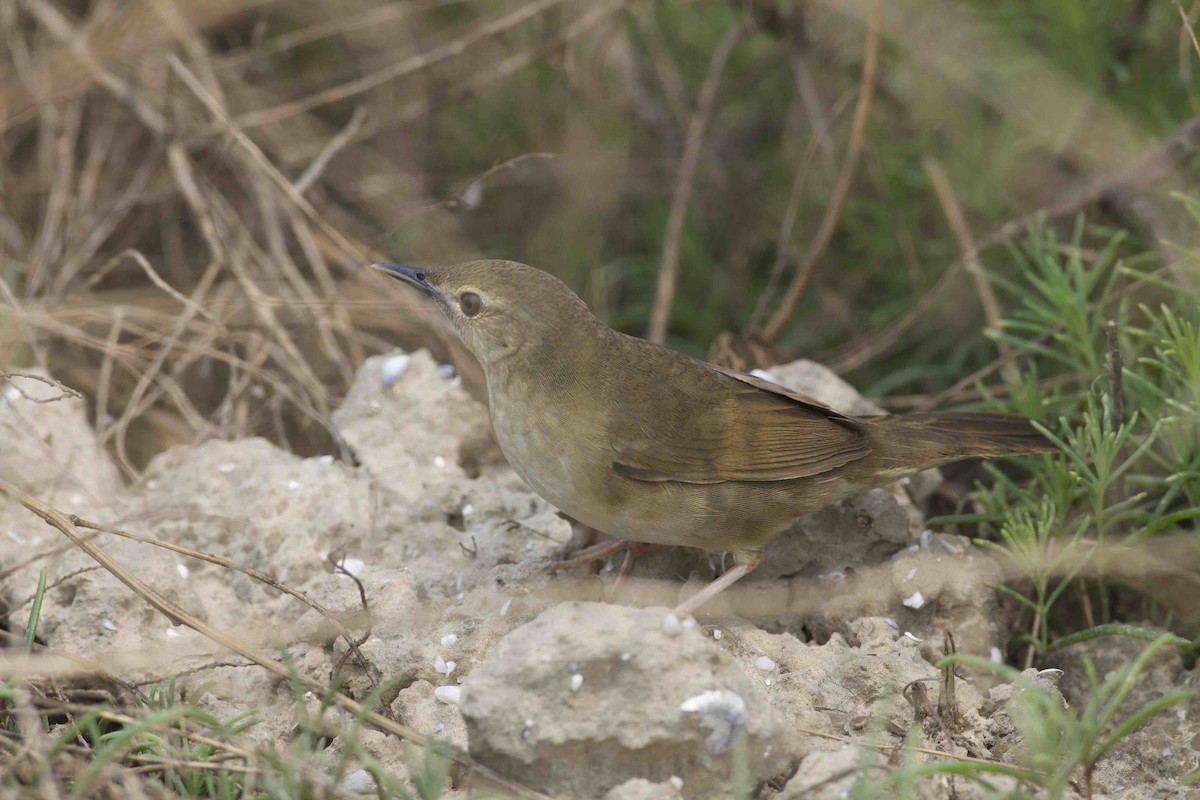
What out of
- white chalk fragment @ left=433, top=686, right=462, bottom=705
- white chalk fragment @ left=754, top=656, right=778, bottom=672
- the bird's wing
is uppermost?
the bird's wing

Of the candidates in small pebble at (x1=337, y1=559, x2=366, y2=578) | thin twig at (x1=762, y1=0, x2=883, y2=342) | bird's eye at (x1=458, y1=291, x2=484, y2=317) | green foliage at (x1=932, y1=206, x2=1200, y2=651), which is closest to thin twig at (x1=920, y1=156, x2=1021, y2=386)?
thin twig at (x1=762, y1=0, x2=883, y2=342)

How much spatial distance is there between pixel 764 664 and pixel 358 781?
3.64 ft

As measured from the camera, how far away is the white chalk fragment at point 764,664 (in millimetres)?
3266

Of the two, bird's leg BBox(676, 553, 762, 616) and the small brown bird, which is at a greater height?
the small brown bird

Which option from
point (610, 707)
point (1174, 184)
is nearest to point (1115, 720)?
point (610, 707)

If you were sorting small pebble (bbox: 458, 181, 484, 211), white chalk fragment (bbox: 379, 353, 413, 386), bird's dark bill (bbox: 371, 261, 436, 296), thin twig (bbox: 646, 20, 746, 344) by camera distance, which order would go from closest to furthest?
bird's dark bill (bbox: 371, 261, 436, 296), white chalk fragment (bbox: 379, 353, 413, 386), small pebble (bbox: 458, 181, 484, 211), thin twig (bbox: 646, 20, 746, 344)

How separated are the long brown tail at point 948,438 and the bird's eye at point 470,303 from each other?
1.32 meters

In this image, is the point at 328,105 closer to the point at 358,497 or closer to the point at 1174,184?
the point at 358,497

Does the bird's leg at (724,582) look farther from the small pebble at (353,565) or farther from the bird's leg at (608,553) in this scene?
the small pebble at (353,565)

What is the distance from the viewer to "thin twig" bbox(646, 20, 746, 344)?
575 centimetres

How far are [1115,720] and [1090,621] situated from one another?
0.42 m

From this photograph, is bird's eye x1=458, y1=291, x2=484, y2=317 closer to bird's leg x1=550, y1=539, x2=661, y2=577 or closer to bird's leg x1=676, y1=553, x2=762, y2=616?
bird's leg x1=550, y1=539, x2=661, y2=577

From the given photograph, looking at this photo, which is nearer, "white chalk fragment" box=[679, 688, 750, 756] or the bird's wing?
"white chalk fragment" box=[679, 688, 750, 756]

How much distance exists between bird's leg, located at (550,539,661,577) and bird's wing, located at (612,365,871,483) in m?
0.29
